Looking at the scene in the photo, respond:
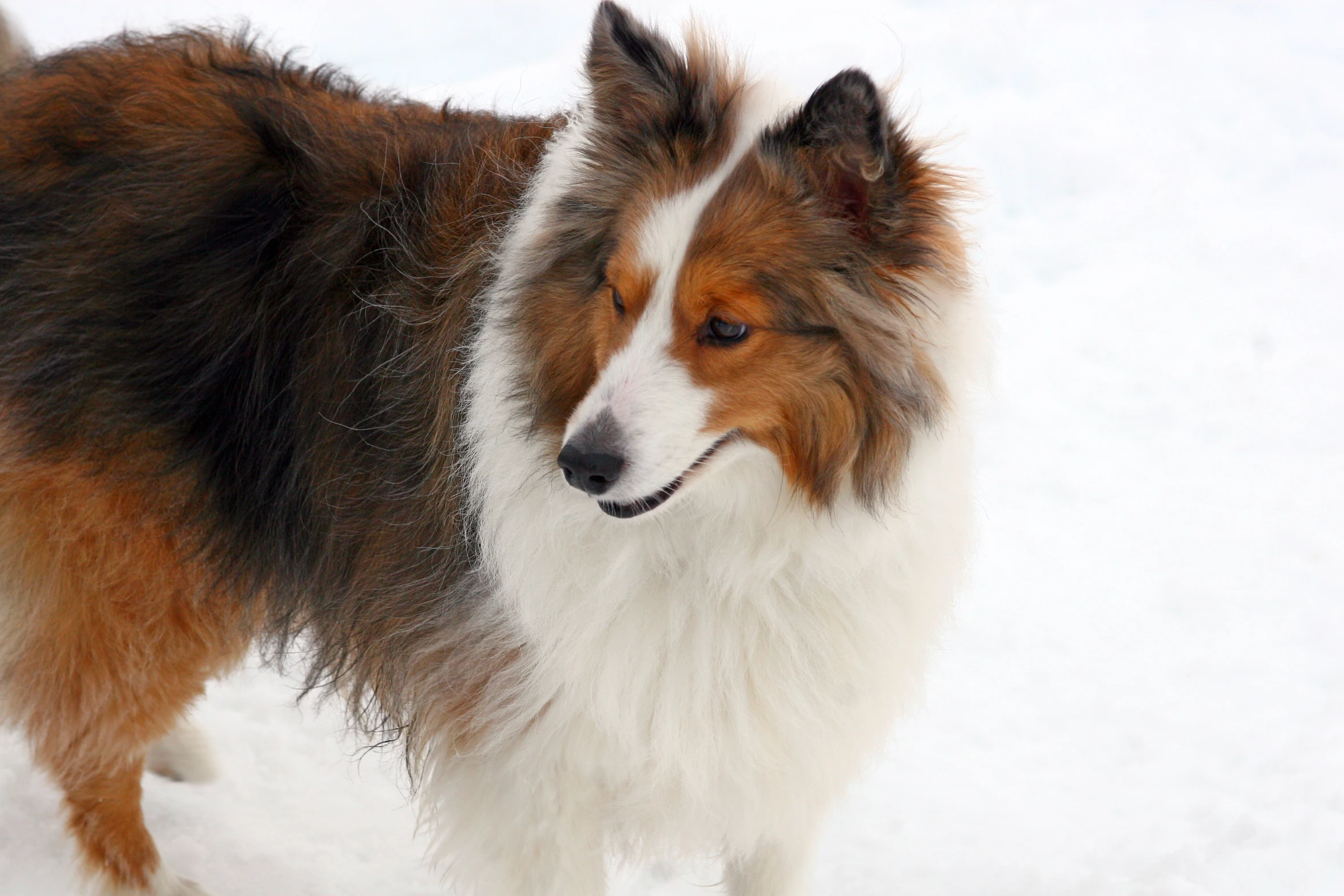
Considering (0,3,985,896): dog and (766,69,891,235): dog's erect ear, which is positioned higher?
(766,69,891,235): dog's erect ear

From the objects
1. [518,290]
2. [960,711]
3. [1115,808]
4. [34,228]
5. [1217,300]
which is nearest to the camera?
[518,290]

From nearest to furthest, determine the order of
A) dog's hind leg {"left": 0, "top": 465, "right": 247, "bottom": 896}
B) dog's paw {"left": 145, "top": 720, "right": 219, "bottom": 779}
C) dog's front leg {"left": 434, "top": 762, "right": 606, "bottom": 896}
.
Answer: dog's front leg {"left": 434, "top": 762, "right": 606, "bottom": 896} → dog's hind leg {"left": 0, "top": 465, "right": 247, "bottom": 896} → dog's paw {"left": 145, "top": 720, "right": 219, "bottom": 779}

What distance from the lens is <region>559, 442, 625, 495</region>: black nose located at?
2041mm

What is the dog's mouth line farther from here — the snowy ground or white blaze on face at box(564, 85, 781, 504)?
the snowy ground

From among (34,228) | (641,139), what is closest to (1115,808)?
(641,139)

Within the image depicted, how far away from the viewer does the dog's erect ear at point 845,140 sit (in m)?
1.96

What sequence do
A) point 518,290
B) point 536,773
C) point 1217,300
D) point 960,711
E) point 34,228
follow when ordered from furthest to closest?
point 1217,300 → point 960,711 → point 34,228 → point 536,773 → point 518,290

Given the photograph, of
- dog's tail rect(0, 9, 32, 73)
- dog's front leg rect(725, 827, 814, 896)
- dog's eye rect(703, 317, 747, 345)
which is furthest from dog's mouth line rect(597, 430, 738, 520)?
dog's tail rect(0, 9, 32, 73)

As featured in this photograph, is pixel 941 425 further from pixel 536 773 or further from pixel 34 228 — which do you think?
pixel 34 228

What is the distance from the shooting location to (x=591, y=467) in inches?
80.6

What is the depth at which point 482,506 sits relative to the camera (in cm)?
244

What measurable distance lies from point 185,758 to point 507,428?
2.09 meters

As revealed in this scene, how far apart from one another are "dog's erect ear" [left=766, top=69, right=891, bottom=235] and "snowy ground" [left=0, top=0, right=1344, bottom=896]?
31cm

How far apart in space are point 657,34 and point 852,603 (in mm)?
1186
